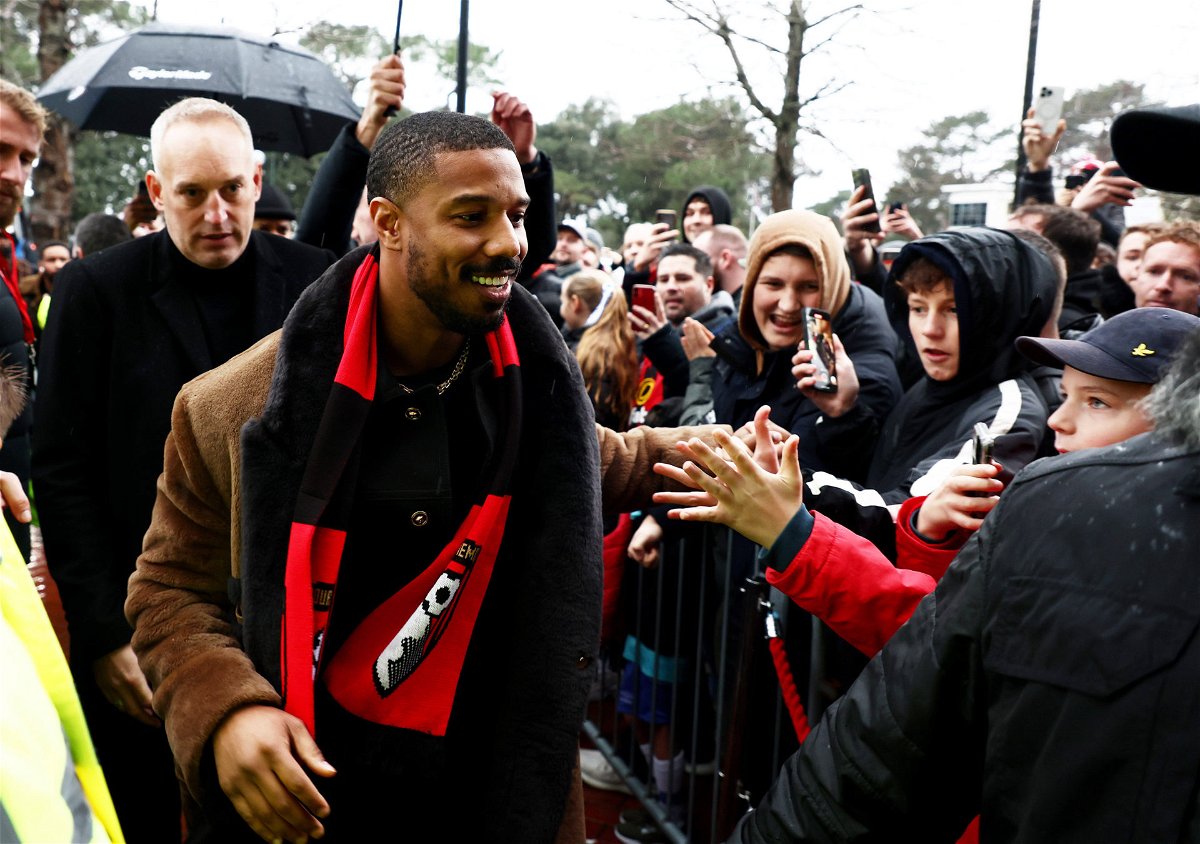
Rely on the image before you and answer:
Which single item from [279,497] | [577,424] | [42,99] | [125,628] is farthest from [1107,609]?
[42,99]

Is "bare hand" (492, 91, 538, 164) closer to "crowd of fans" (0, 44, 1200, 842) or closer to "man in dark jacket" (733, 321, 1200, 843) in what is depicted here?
"crowd of fans" (0, 44, 1200, 842)

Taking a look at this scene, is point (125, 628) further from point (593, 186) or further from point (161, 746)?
point (593, 186)

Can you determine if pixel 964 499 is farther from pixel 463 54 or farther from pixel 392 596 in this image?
pixel 463 54

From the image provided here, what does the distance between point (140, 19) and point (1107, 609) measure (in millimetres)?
25948

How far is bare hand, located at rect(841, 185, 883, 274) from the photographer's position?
4.27 metres

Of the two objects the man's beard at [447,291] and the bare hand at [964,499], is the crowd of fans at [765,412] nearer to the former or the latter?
the bare hand at [964,499]

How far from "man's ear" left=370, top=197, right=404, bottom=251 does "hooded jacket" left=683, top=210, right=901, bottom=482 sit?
1.61 m

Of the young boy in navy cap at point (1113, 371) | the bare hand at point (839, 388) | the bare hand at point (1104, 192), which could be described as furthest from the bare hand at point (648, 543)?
the bare hand at point (1104, 192)

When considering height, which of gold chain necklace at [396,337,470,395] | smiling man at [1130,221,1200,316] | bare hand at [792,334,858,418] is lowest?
bare hand at [792,334,858,418]

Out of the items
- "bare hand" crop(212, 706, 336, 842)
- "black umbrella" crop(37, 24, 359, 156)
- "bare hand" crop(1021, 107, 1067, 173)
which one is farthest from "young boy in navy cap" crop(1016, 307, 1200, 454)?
"black umbrella" crop(37, 24, 359, 156)

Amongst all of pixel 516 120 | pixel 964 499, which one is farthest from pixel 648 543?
pixel 964 499

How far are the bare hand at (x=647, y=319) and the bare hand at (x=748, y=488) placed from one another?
240 cm

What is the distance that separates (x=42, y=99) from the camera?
618 cm

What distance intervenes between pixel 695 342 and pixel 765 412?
208cm
